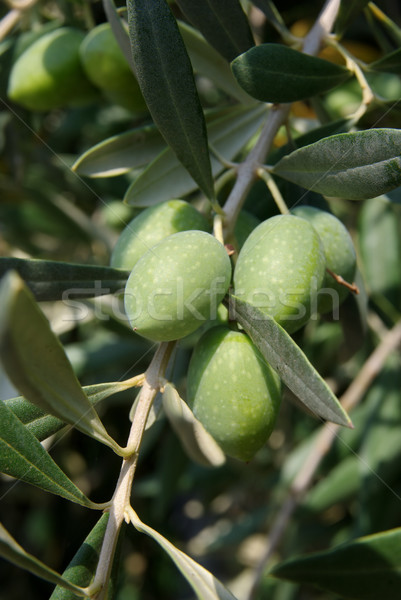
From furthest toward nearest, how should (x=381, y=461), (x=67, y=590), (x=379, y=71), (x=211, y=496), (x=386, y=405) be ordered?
1. (x=211, y=496)
2. (x=386, y=405)
3. (x=381, y=461)
4. (x=379, y=71)
5. (x=67, y=590)

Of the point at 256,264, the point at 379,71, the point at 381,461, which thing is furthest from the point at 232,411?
the point at 381,461

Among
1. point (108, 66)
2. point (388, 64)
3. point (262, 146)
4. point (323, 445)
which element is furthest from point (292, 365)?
point (323, 445)

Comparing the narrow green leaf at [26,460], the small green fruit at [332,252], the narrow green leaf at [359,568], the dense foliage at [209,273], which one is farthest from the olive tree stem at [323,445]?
the narrow green leaf at [26,460]

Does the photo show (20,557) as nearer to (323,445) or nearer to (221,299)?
(221,299)

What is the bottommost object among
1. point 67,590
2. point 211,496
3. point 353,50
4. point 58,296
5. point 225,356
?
point 211,496

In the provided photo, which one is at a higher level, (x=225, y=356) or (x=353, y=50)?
(x=225, y=356)

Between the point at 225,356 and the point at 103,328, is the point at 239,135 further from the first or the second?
the point at 103,328

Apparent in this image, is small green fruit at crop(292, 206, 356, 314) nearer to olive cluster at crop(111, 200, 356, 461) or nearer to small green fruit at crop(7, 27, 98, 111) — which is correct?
olive cluster at crop(111, 200, 356, 461)

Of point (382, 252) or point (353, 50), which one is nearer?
point (382, 252)
